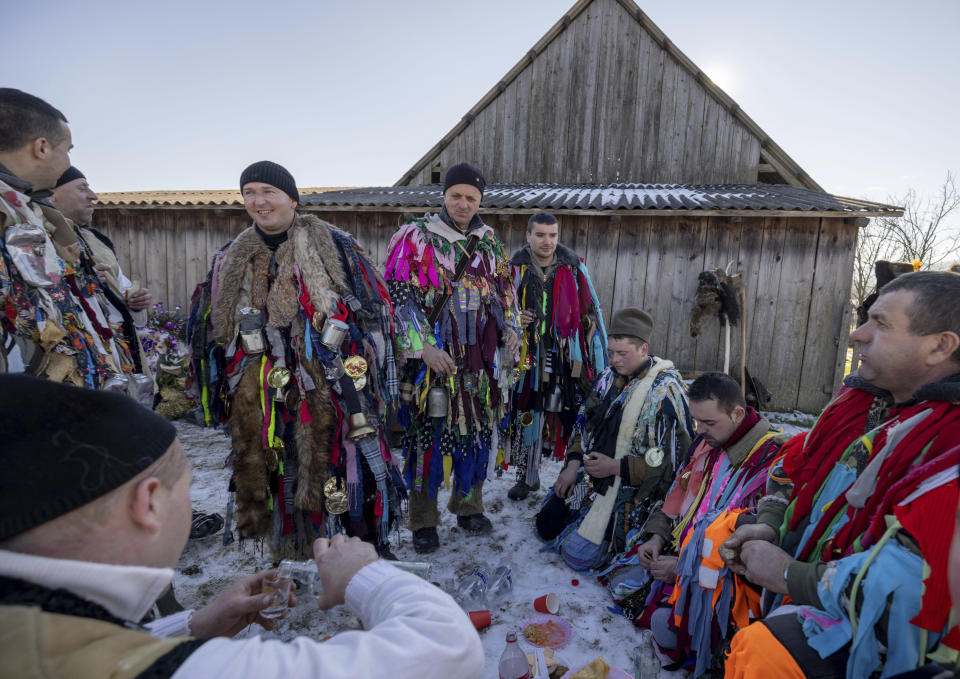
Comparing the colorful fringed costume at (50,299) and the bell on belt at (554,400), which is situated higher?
the colorful fringed costume at (50,299)

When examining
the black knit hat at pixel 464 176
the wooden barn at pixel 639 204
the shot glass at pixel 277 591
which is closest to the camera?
the shot glass at pixel 277 591

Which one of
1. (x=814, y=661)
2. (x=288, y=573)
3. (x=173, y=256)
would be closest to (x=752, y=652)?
(x=814, y=661)

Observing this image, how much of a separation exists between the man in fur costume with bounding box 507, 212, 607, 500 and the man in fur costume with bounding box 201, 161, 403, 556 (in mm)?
1512

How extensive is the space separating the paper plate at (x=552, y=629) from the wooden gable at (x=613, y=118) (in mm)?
8175

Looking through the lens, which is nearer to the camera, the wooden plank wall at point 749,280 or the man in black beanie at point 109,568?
the man in black beanie at point 109,568

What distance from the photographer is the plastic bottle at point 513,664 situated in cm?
206

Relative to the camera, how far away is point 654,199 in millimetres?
6574

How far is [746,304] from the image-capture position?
6.34 meters

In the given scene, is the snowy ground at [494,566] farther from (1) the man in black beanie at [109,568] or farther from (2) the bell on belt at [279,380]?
(1) the man in black beanie at [109,568]

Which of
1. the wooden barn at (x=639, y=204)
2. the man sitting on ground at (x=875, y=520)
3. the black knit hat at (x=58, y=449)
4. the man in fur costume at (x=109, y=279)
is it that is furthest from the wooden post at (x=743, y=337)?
the black knit hat at (x=58, y=449)

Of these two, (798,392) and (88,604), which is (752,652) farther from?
(798,392)

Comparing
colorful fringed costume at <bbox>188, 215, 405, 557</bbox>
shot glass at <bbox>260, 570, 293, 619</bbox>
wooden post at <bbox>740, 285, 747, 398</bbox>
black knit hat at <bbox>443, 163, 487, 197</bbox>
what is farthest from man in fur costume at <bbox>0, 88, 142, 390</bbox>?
wooden post at <bbox>740, 285, 747, 398</bbox>

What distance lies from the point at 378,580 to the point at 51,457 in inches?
24.5

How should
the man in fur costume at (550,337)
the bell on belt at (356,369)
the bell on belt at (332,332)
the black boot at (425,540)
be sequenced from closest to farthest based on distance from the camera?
the bell on belt at (332,332) < the bell on belt at (356,369) < the black boot at (425,540) < the man in fur costume at (550,337)
